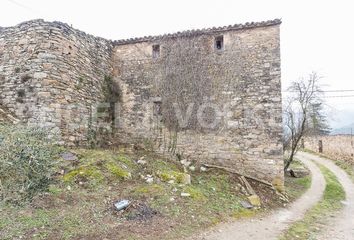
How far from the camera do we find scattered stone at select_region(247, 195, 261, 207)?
328 inches

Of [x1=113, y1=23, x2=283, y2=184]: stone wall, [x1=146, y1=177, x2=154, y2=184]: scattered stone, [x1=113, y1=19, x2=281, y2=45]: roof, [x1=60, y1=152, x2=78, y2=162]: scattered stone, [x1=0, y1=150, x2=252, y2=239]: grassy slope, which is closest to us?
[x1=0, y1=150, x2=252, y2=239]: grassy slope

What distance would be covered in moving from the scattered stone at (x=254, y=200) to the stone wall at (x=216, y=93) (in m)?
1.45

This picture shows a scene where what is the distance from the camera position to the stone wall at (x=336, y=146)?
75.4 ft

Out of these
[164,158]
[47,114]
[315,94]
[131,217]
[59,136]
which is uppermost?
[315,94]

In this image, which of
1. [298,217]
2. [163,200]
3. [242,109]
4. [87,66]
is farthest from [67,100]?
[298,217]

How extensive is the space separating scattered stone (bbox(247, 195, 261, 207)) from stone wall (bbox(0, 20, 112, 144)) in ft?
18.6

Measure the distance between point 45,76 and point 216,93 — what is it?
5562 millimetres

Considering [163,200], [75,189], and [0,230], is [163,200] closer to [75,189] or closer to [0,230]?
[75,189]

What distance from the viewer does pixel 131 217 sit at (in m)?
6.04

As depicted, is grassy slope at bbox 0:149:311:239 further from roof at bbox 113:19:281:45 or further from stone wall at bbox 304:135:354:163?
stone wall at bbox 304:135:354:163

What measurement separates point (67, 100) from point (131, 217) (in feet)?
16.9

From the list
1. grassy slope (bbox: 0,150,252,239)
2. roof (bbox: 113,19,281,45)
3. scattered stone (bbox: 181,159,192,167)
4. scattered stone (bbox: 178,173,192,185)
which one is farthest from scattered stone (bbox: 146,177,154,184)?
roof (bbox: 113,19,281,45)

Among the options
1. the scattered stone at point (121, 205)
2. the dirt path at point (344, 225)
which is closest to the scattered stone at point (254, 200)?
the dirt path at point (344, 225)

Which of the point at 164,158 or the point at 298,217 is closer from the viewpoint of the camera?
the point at 298,217
